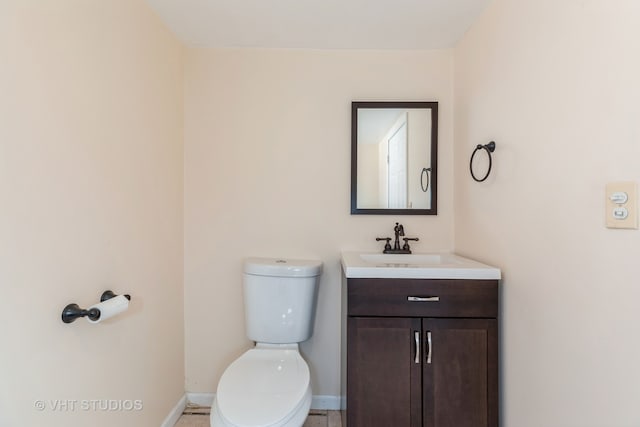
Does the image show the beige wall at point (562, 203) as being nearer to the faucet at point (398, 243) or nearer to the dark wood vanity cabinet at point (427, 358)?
the dark wood vanity cabinet at point (427, 358)

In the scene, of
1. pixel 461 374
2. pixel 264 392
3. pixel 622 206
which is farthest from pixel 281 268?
pixel 622 206

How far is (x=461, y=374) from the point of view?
136cm

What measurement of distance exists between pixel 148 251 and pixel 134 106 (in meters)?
0.65

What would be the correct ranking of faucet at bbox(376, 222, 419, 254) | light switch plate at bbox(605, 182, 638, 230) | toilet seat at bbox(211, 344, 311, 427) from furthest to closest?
1. faucet at bbox(376, 222, 419, 254)
2. toilet seat at bbox(211, 344, 311, 427)
3. light switch plate at bbox(605, 182, 638, 230)

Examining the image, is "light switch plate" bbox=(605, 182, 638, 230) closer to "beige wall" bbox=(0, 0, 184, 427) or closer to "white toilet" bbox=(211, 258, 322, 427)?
"white toilet" bbox=(211, 258, 322, 427)

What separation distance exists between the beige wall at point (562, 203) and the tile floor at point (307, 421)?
2.95 feet

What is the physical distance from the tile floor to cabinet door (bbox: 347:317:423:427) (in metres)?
0.49

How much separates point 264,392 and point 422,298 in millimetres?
748

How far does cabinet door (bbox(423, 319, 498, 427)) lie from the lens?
1351 mm

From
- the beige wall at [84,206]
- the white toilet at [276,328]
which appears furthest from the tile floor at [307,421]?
the white toilet at [276,328]

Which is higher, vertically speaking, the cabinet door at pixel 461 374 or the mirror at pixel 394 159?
the mirror at pixel 394 159

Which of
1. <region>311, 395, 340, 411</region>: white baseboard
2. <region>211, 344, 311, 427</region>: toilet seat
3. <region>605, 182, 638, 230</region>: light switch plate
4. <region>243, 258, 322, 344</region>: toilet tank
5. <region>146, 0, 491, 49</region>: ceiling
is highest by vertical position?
<region>146, 0, 491, 49</region>: ceiling

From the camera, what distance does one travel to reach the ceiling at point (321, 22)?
1499 millimetres

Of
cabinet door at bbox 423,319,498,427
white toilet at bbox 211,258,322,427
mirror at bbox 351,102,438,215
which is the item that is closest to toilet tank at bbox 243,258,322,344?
white toilet at bbox 211,258,322,427
